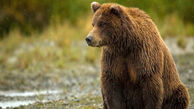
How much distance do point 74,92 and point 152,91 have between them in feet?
16.3

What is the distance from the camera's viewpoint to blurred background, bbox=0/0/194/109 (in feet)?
38.1

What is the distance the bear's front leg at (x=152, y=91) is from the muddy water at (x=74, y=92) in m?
1.98

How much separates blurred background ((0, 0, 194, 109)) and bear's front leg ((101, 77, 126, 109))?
2.25 meters

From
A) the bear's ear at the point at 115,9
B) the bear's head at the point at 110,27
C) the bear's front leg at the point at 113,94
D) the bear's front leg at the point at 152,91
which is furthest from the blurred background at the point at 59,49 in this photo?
the bear's ear at the point at 115,9

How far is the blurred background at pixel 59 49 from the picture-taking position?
38.1 feet

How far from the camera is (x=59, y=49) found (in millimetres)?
17266

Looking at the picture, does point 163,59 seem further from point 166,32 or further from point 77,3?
point 77,3

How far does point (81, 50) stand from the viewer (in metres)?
17.0

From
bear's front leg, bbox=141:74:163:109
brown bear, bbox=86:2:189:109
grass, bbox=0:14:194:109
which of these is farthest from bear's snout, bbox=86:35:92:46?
grass, bbox=0:14:194:109

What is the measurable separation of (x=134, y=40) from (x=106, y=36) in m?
0.40

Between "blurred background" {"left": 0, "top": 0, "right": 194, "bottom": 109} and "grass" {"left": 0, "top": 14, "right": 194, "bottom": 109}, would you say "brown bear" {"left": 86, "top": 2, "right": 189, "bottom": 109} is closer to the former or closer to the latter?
"blurred background" {"left": 0, "top": 0, "right": 194, "bottom": 109}

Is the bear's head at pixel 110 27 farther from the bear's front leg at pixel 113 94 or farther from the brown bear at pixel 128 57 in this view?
the bear's front leg at pixel 113 94

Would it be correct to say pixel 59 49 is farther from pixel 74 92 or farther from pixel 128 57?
pixel 128 57

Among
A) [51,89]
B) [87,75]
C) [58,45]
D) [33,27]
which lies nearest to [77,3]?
[33,27]
